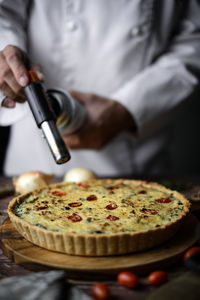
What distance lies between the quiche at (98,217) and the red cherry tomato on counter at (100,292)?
7.3 inches

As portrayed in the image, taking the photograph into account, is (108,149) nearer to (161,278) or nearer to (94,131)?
(94,131)

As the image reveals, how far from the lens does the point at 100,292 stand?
1093 millimetres

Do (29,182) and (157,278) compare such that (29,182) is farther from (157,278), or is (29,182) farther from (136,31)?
(136,31)

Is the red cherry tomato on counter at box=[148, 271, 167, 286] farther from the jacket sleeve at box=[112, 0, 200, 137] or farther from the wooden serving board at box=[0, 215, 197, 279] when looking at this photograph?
the jacket sleeve at box=[112, 0, 200, 137]

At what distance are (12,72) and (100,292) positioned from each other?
1083 mm

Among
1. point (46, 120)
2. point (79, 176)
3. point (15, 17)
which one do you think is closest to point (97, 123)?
point (79, 176)

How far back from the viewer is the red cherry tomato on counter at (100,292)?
1.09 m

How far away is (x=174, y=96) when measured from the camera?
255 cm

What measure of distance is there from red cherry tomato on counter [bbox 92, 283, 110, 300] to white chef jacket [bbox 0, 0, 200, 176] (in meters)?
1.54

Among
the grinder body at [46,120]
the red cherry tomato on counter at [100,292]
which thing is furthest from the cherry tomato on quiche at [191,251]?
the grinder body at [46,120]

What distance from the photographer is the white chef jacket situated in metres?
2.44

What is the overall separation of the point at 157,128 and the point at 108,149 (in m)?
0.42

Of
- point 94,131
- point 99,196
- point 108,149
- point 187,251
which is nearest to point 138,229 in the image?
point 187,251

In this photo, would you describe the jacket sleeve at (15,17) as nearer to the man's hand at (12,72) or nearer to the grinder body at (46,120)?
the man's hand at (12,72)
